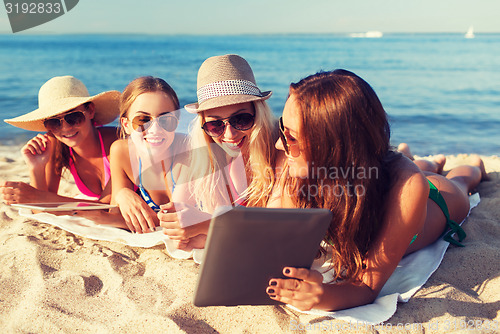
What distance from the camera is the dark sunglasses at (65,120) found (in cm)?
327

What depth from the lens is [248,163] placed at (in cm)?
287

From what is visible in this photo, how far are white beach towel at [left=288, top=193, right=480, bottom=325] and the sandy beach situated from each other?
0.04 m

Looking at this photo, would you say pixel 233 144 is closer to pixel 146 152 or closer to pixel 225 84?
pixel 225 84

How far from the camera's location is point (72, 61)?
23.4 m

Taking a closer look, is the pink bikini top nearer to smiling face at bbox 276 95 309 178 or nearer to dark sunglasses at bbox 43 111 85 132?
dark sunglasses at bbox 43 111 85 132

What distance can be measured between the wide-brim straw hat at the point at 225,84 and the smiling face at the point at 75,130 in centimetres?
111

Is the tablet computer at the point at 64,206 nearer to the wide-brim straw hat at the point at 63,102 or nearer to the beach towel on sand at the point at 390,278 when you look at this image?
the beach towel on sand at the point at 390,278

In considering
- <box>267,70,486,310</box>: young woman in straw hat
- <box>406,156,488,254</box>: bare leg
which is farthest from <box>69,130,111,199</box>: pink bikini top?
<box>406,156,488,254</box>: bare leg

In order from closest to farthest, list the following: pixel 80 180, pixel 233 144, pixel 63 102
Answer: pixel 233 144 → pixel 63 102 → pixel 80 180

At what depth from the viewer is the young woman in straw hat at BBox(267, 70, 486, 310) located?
1.88 metres

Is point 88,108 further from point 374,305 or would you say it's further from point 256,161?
point 374,305

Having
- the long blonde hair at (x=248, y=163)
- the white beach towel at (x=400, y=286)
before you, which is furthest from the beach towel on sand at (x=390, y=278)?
the long blonde hair at (x=248, y=163)

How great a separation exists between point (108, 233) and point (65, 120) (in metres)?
1.01

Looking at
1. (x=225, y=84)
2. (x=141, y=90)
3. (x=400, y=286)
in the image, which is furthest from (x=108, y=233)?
(x=400, y=286)
